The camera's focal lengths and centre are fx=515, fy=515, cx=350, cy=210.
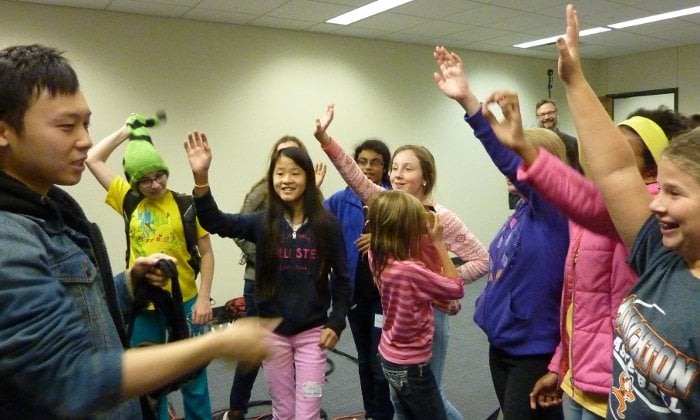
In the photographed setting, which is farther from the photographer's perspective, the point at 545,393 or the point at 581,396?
the point at 545,393

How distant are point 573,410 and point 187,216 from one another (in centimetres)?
189

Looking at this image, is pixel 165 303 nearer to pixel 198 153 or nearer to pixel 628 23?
pixel 198 153

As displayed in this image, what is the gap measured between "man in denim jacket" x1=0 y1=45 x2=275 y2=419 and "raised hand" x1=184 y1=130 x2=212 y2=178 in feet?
3.21

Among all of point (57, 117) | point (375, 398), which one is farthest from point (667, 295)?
point (375, 398)

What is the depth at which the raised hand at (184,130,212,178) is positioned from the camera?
6.56 ft

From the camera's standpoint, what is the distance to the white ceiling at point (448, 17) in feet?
14.8

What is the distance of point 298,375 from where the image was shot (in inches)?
84.7

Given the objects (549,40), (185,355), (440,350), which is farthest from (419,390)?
(549,40)

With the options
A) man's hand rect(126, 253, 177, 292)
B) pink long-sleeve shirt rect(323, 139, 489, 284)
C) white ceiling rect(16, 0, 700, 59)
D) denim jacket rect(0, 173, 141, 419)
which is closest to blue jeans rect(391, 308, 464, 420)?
pink long-sleeve shirt rect(323, 139, 489, 284)

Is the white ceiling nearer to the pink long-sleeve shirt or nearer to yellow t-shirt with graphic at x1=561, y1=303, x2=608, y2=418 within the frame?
the pink long-sleeve shirt

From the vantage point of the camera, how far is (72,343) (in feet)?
2.38

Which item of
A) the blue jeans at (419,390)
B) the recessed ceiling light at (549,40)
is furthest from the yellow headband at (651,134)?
the recessed ceiling light at (549,40)

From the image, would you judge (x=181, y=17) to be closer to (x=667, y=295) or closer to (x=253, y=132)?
(x=253, y=132)

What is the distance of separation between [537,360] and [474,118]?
2.66 feet
